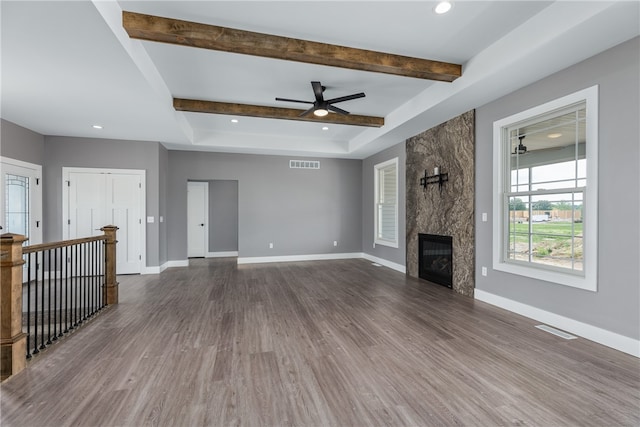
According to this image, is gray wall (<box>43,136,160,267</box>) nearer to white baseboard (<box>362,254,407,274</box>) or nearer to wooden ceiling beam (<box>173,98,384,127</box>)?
wooden ceiling beam (<box>173,98,384,127</box>)

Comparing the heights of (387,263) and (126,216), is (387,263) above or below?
below

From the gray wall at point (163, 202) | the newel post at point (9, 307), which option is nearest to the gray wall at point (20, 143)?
the gray wall at point (163, 202)

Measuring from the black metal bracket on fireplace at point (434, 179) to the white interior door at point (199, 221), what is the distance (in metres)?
5.79

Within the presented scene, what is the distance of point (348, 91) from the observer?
431 centimetres

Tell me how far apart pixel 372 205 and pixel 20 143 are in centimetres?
687

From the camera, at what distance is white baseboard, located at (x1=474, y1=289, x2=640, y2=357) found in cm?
248

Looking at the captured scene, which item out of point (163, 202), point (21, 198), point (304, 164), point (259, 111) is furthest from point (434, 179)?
point (21, 198)

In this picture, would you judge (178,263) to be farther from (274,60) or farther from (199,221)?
(274,60)

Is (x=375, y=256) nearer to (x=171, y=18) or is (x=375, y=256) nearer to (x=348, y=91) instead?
(x=348, y=91)

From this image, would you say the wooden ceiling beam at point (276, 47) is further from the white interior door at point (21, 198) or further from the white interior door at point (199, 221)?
the white interior door at point (199, 221)

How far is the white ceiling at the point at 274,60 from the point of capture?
2361 mm

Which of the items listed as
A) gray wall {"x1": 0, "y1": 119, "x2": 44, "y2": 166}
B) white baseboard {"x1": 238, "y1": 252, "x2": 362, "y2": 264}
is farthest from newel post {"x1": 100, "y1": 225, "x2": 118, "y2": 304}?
white baseboard {"x1": 238, "y1": 252, "x2": 362, "y2": 264}

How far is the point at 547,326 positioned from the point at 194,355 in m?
3.54

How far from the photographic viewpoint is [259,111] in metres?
4.89
